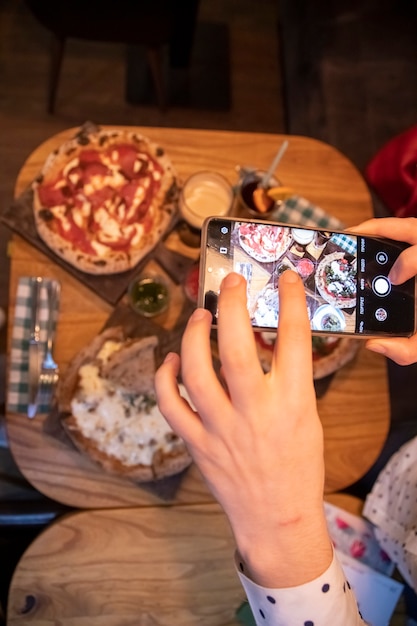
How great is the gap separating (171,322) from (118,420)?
0.31 metres

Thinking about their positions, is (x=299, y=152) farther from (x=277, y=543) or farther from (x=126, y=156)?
(x=277, y=543)

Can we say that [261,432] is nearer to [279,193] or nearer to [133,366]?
[133,366]

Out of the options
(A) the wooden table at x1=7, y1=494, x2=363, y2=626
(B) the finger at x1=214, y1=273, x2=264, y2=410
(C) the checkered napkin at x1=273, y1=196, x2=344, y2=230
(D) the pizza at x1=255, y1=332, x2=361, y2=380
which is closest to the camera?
(B) the finger at x1=214, y1=273, x2=264, y2=410

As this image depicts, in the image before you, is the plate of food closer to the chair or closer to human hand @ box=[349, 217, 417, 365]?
human hand @ box=[349, 217, 417, 365]

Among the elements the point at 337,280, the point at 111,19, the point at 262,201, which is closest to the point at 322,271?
the point at 337,280

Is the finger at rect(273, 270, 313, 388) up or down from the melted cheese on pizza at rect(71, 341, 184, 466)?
up

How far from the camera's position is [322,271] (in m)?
1.16

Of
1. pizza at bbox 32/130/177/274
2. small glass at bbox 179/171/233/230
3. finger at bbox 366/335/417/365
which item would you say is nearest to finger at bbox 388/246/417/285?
finger at bbox 366/335/417/365

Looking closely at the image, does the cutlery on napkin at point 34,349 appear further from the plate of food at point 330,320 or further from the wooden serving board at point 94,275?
the plate of food at point 330,320

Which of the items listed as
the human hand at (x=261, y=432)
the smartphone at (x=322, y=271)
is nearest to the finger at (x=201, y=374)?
the human hand at (x=261, y=432)

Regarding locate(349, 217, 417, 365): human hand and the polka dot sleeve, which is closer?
the polka dot sleeve

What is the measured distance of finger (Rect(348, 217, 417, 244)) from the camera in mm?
1131

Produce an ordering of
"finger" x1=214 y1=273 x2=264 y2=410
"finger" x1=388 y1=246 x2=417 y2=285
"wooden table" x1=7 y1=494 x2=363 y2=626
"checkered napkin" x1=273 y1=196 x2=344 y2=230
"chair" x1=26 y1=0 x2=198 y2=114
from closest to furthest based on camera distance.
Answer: "finger" x1=214 y1=273 x2=264 y2=410 < "finger" x1=388 y1=246 x2=417 y2=285 < "wooden table" x1=7 y1=494 x2=363 y2=626 < "checkered napkin" x1=273 y1=196 x2=344 y2=230 < "chair" x1=26 y1=0 x2=198 y2=114

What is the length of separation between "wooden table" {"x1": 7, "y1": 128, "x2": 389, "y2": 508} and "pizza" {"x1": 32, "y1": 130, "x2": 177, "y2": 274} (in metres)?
0.07
